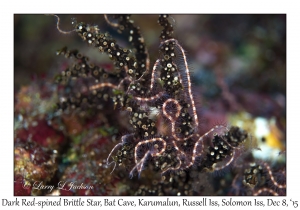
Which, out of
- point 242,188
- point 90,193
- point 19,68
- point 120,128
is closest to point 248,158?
point 242,188

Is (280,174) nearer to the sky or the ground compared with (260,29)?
nearer to the ground

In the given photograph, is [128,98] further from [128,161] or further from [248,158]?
[248,158]

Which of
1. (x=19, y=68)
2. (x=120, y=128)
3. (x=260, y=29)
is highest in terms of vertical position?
(x=260, y=29)

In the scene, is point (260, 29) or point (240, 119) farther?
point (260, 29)

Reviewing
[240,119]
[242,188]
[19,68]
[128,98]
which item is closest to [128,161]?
[128,98]

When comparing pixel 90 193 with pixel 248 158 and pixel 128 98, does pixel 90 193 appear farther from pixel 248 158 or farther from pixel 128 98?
pixel 248 158
